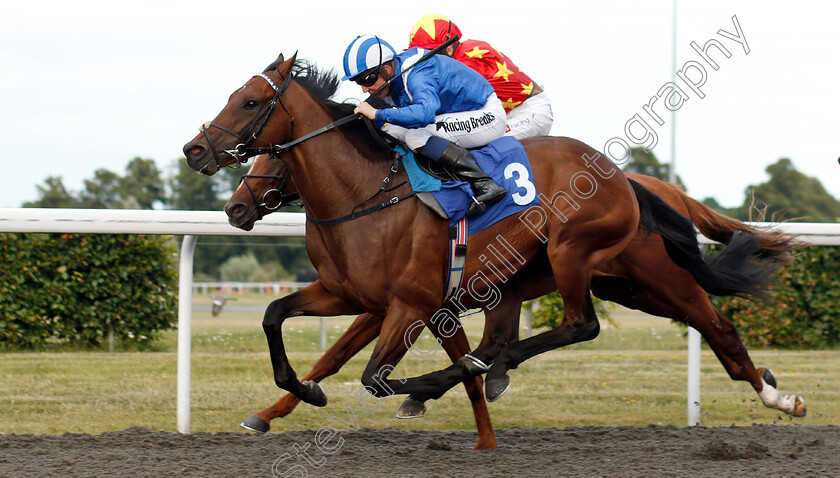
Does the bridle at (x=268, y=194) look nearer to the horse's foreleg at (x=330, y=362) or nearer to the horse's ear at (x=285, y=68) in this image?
the horse's ear at (x=285, y=68)

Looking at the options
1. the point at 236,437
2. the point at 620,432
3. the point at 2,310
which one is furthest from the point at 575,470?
the point at 2,310

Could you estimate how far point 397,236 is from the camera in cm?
343

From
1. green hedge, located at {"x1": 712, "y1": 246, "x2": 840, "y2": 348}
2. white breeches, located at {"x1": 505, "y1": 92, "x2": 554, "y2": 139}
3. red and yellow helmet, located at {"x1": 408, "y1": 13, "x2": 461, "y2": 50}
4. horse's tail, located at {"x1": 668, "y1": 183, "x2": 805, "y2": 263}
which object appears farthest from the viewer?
green hedge, located at {"x1": 712, "y1": 246, "x2": 840, "y2": 348}

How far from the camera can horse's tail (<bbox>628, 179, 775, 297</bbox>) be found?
4.18m

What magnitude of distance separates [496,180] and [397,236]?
51 centimetres

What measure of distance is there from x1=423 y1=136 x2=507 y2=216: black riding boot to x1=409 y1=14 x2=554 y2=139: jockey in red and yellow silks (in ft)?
2.39

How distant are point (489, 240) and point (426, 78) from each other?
72 cm

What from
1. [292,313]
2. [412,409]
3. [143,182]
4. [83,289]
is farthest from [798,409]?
[143,182]

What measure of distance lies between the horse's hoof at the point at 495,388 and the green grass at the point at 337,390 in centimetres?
112

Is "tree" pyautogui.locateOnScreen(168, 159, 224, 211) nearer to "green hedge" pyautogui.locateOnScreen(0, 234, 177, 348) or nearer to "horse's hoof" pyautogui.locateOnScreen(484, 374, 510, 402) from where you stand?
"green hedge" pyautogui.locateOnScreen(0, 234, 177, 348)

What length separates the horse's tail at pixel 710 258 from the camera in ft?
13.7

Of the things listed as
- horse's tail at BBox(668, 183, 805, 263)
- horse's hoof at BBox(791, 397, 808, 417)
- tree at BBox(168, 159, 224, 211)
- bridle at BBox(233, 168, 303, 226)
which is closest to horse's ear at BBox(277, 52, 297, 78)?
bridle at BBox(233, 168, 303, 226)

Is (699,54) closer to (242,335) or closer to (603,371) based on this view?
(603,371)

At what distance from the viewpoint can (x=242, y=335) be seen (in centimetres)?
753
